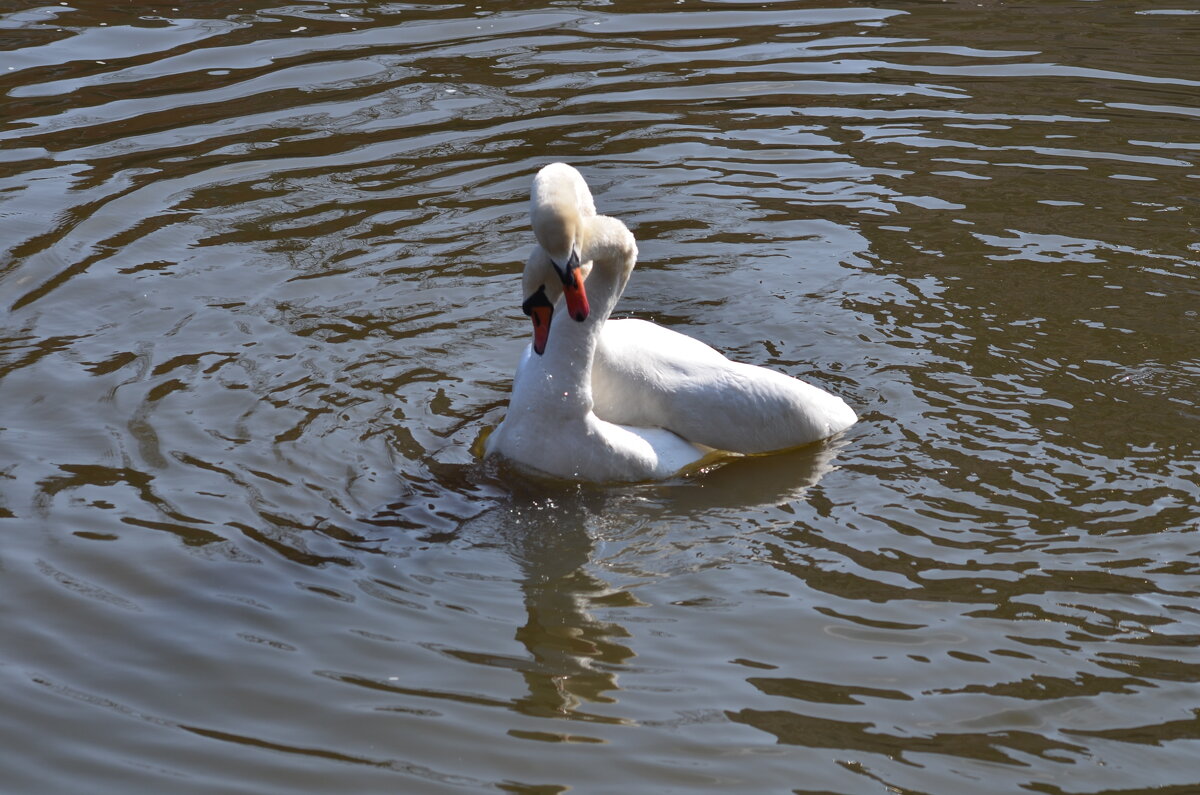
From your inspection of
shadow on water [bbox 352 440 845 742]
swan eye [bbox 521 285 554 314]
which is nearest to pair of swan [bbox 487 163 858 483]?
swan eye [bbox 521 285 554 314]

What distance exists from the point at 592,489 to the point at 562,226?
1236mm

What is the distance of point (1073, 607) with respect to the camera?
516 centimetres

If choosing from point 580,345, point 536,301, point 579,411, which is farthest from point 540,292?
point 579,411

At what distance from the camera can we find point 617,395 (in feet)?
21.7

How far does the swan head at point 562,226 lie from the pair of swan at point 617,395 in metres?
0.02

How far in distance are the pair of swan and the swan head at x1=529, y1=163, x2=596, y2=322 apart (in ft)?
0.08

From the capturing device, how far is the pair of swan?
6.25 m

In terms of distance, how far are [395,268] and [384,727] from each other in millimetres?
4322

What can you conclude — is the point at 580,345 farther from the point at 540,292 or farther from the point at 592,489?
the point at 592,489

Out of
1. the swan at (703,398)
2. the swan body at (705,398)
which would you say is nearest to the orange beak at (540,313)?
the swan at (703,398)

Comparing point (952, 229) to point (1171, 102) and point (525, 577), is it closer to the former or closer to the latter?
point (1171, 102)

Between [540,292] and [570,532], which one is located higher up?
[540,292]

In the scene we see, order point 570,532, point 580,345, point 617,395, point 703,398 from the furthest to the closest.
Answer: point 617,395 < point 703,398 < point 580,345 < point 570,532

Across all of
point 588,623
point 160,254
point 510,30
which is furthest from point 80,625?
point 510,30
